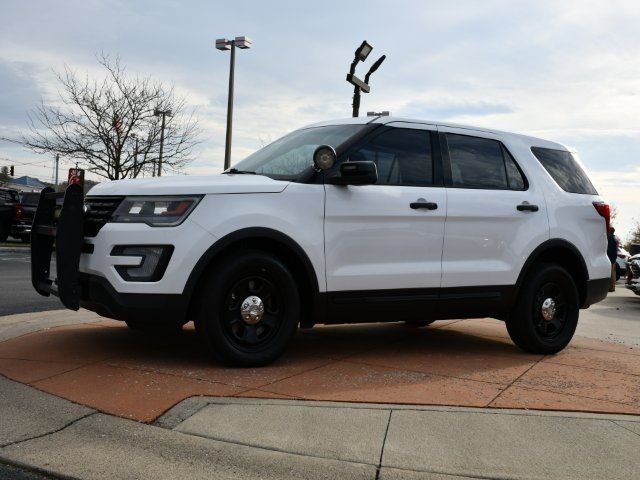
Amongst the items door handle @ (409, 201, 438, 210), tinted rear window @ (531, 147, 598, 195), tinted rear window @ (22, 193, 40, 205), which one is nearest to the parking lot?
door handle @ (409, 201, 438, 210)

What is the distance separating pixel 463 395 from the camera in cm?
445

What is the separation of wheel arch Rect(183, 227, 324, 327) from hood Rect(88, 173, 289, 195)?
0.30m

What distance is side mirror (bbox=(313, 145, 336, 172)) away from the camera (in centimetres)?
500

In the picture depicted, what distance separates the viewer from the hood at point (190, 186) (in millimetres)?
4680

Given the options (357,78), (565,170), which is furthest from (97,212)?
(357,78)

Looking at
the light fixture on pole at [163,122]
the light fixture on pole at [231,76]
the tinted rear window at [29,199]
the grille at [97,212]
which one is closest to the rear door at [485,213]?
the grille at [97,212]

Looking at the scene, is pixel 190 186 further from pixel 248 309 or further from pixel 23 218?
pixel 23 218

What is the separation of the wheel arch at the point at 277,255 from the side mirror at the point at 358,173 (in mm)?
A: 590

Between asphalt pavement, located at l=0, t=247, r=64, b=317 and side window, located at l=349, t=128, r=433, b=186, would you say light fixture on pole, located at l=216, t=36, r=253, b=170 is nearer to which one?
asphalt pavement, located at l=0, t=247, r=64, b=317

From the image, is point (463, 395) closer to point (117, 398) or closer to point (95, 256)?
point (117, 398)

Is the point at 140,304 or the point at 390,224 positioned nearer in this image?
the point at 140,304

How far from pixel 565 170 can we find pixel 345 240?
2645 millimetres

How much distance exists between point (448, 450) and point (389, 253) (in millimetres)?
2133

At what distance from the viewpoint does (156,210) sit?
464 centimetres
